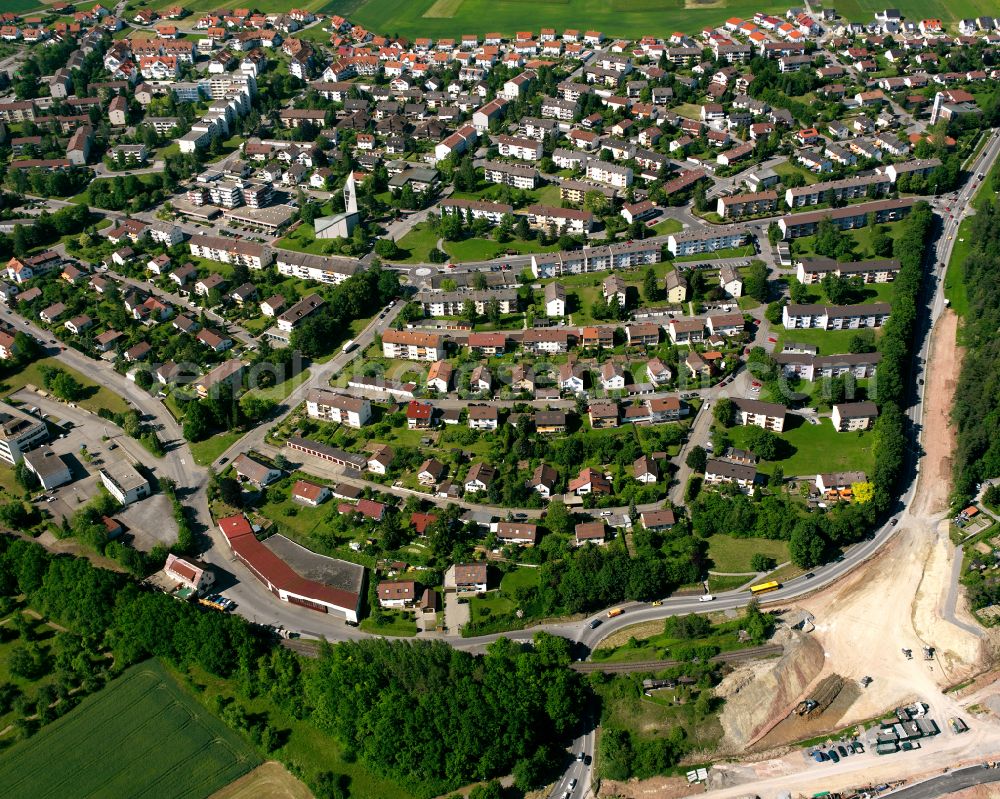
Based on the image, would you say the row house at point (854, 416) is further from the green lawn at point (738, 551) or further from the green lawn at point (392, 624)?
the green lawn at point (392, 624)

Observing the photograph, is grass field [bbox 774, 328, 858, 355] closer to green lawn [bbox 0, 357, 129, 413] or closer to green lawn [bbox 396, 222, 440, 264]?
green lawn [bbox 396, 222, 440, 264]

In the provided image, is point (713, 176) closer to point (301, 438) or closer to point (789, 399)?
point (789, 399)

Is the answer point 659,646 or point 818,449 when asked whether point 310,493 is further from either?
point 818,449

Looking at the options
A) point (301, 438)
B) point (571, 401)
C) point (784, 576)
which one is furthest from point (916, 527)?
point (301, 438)

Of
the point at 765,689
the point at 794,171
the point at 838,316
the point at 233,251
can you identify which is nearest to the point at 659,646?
the point at 765,689

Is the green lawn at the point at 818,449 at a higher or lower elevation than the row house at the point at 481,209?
lower

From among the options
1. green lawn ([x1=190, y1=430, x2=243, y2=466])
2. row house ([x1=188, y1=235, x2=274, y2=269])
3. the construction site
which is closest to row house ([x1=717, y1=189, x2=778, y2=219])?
the construction site

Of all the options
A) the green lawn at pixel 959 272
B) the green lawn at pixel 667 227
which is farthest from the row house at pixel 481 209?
the green lawn at pixel 959 272
